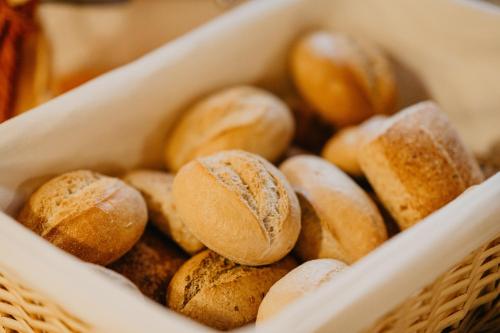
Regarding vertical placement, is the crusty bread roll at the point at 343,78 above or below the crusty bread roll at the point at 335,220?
above

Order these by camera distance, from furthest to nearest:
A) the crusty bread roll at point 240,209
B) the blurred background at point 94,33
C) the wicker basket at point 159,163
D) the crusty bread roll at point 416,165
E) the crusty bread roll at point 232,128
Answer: the blurred background at point 94,33 → the crusty bread roll at point 232,128 → the crusty bread roll at point 416,165 → the crusty bread roll at point 240,209 → the wicker basket at point 159,163

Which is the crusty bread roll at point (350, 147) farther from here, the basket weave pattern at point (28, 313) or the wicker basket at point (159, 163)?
the basket weave pattern at point (28, 313)

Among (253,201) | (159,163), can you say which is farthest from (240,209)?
(159,163)

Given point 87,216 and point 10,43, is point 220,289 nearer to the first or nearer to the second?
point 87,216

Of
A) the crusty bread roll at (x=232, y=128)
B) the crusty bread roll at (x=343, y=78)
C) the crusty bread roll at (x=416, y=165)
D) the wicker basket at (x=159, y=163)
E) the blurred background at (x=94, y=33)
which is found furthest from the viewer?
the blurred background at (x=94, y=33)

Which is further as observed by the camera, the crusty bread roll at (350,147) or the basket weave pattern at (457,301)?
the crusty bread roll at (350,147)

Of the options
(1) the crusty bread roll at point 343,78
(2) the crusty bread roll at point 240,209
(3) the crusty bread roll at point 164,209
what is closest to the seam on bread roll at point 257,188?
(2) the crusty bread roll at point 240,209

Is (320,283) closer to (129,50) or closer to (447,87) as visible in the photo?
(447,87)
